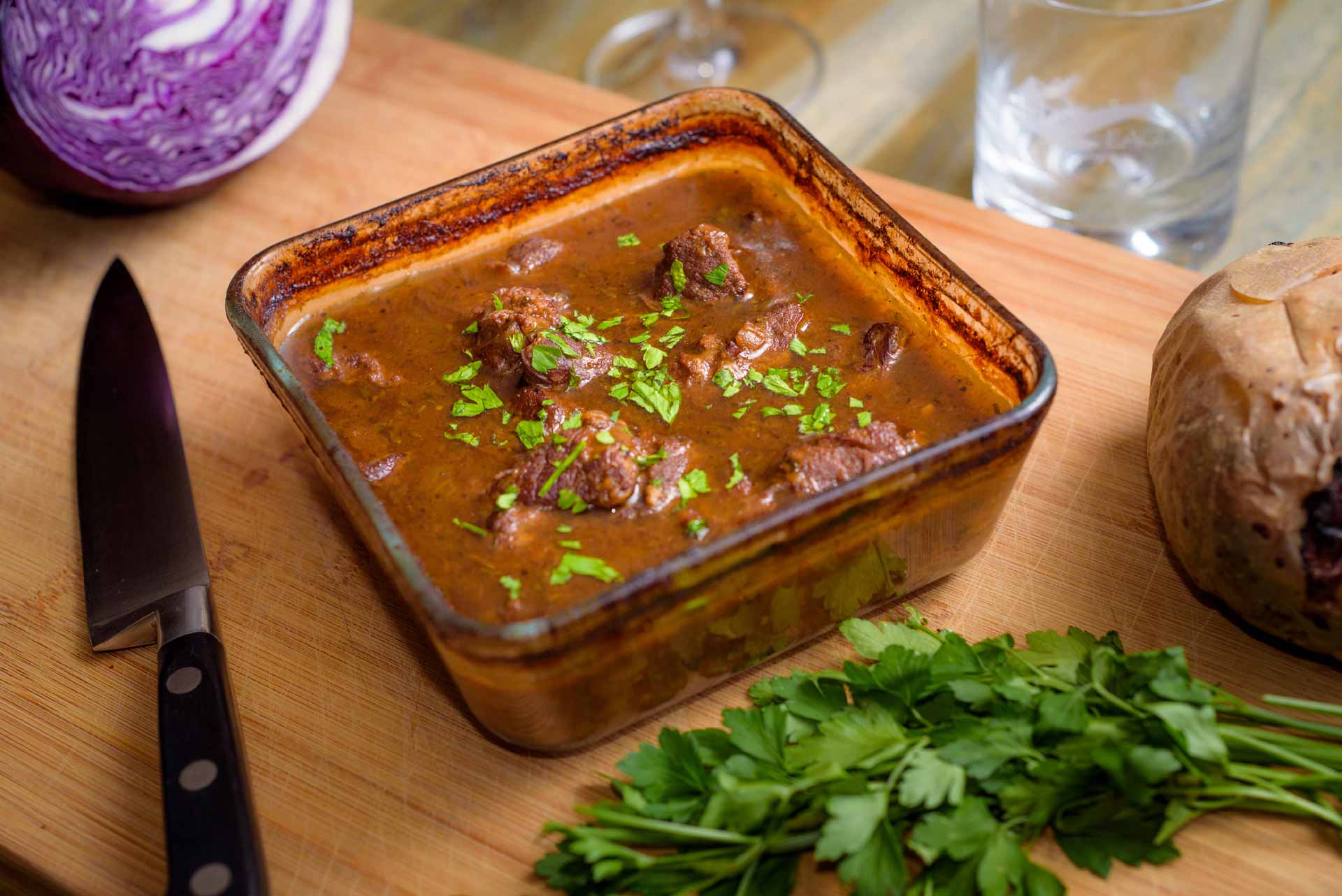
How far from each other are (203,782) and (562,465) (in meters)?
0.89

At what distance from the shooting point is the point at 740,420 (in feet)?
8.99

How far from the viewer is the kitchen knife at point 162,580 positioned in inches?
88.4

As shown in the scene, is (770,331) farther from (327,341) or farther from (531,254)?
(327,341)

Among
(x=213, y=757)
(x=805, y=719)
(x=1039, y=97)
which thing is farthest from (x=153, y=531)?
(x=1039, y=97)

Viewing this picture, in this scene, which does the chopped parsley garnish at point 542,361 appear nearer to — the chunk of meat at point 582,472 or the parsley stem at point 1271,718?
the chunk of meat at point 582,472

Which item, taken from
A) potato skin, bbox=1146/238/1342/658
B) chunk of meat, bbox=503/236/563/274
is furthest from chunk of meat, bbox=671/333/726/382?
potato skin, bbox=1146/238/1342/658

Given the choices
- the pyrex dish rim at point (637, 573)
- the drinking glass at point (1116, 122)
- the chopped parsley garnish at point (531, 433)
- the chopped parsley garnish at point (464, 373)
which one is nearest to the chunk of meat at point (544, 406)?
the chopped parsley garnish at point (531, 433)

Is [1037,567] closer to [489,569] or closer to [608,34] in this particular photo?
[489,569]

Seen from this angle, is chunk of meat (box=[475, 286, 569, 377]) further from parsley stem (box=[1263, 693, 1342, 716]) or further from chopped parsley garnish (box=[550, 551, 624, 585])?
parsley stem (box=[1263, 693, 1342, 716])

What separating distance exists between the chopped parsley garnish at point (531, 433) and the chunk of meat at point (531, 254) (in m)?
0.58

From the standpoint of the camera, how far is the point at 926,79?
471cm

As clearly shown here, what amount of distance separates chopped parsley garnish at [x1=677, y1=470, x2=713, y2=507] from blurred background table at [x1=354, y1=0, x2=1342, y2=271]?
208 cm

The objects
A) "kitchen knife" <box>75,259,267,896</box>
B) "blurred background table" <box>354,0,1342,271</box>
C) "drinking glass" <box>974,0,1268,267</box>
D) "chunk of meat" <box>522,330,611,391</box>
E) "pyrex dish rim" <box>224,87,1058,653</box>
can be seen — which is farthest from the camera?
"blurred background table" <box>354,0,1342,271</box>

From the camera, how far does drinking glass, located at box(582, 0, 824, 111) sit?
15.9 ft
